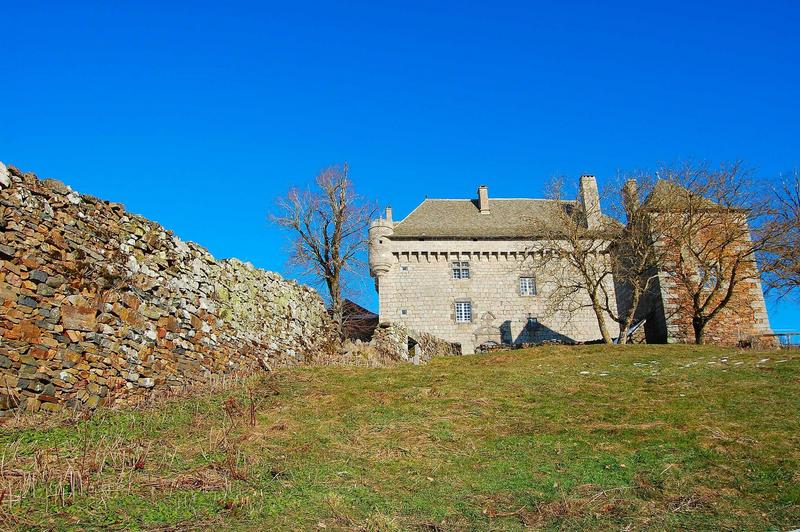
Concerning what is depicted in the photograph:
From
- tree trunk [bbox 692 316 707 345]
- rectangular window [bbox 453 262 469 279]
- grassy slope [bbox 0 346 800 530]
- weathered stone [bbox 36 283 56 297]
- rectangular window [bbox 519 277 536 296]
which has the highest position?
rectangular window [bbox 453 262 469 279]

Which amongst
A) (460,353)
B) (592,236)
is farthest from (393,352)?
(592,236)

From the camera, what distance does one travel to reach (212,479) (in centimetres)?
702

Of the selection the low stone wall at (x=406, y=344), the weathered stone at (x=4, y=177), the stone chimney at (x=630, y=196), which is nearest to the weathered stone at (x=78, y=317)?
the weathered stone at (x=4, y=177)

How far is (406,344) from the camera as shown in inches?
1067

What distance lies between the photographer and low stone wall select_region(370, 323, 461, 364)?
24.1 metres

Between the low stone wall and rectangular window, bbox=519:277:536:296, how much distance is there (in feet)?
21.6

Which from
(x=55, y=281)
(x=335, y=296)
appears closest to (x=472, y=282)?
(x=335, y=296)

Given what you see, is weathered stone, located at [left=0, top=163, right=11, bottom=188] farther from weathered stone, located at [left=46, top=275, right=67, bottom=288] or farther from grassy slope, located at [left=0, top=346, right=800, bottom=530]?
grassy slope, located at [left=0, top=346, right=800, bottom=530]

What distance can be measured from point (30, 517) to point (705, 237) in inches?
1222

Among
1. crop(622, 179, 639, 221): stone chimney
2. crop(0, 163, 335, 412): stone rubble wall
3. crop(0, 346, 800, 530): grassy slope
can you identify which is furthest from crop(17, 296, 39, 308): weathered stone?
crop(622, 179, 639, 221): stone chimney

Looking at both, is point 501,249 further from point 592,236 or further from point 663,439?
point 663,439

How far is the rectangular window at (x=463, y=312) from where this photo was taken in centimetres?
3588

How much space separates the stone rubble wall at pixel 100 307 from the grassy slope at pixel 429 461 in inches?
45.1

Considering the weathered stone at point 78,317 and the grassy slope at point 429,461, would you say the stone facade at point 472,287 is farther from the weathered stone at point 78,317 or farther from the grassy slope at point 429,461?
the weathered stone at point 78,317
